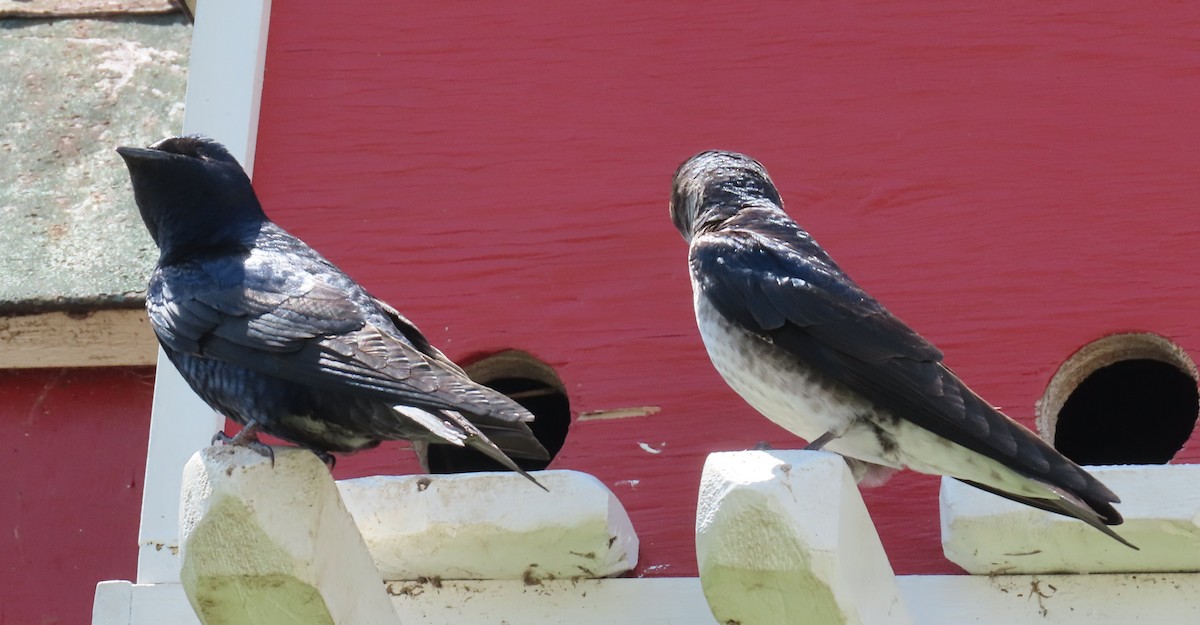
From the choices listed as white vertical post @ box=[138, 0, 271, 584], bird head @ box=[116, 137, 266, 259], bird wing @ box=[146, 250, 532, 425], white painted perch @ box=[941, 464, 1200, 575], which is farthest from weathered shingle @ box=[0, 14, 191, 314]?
white painted perch @ box=[941, 464, 1200, 575]

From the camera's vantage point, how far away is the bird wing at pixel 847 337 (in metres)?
3.28

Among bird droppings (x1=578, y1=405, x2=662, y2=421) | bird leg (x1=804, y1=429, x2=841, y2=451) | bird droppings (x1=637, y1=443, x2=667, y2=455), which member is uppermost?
bird leg (x1=804, y1=429, x2=841, y2=451)

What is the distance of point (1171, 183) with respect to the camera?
4.20 m

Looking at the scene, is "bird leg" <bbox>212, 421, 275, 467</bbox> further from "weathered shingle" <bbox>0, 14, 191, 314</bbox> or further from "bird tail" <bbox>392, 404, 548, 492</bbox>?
"weathered shingle" <bbox>0, 14, 191, 314</bbox>

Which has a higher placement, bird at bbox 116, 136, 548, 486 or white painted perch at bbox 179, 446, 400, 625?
bird at bbox 116, 136, 548, 486

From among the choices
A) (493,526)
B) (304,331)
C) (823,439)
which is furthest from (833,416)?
(304,331)

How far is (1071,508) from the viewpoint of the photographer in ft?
10.9

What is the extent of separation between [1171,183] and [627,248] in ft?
3.84

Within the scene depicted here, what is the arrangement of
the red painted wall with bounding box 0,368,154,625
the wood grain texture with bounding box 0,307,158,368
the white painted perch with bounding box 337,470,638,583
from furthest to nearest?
1. the wood grain texture with bounding box 0,307,158,368
2. the red painted wall with bounding box 0,368,154,625
3. the white painted perch with bounding box 337,470,638,583

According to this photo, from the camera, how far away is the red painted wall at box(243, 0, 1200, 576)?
4098 millimetres

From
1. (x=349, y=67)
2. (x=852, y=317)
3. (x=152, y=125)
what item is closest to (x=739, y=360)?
(x=852, y=317)

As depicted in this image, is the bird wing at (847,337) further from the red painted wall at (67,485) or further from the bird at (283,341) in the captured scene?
the red painted wall at (67,485)

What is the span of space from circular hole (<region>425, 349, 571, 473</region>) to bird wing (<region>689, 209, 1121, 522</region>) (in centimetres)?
54

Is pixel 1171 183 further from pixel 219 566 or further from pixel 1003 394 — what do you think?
pixel 219 566
